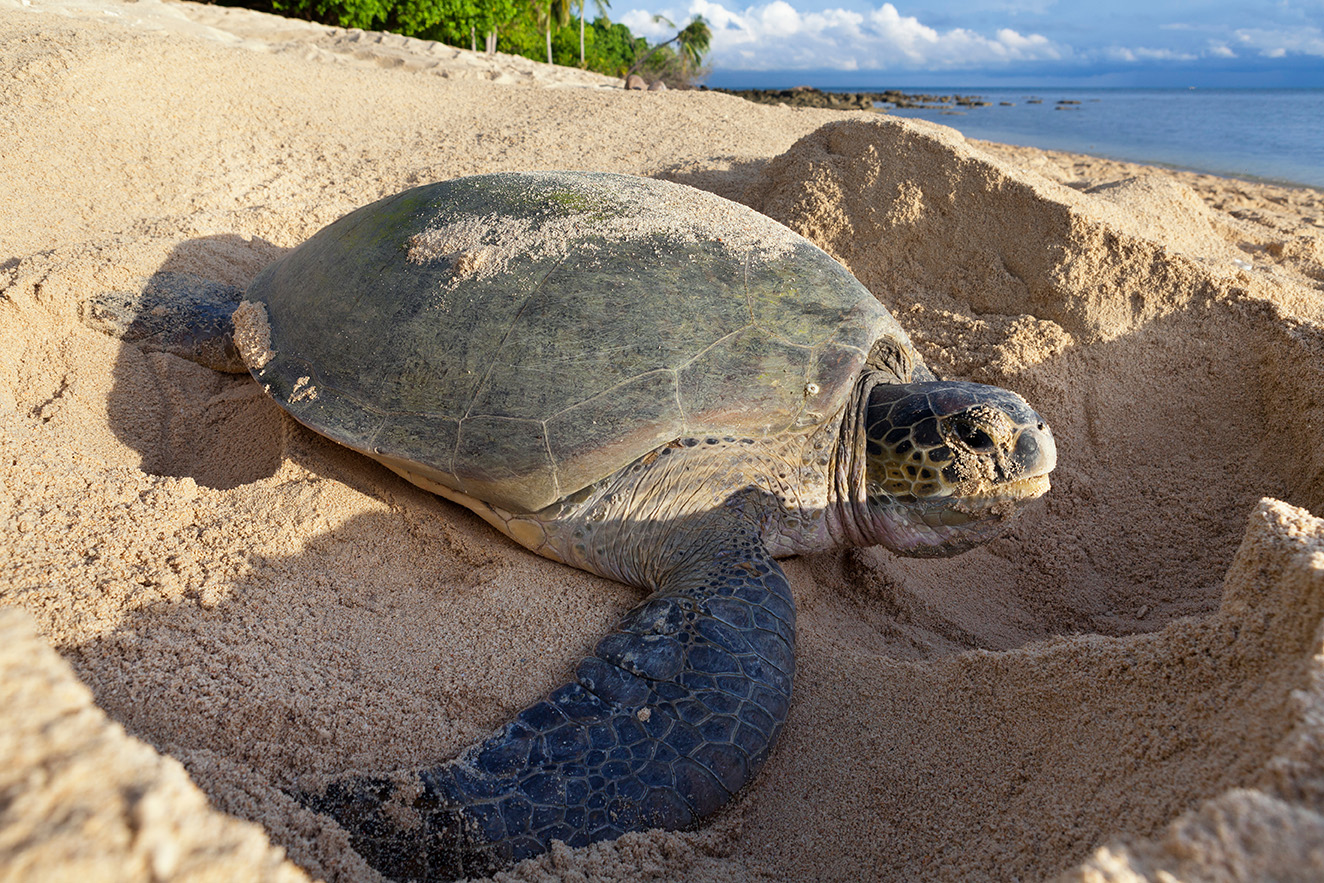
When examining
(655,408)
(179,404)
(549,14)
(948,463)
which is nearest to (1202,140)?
(948,463)

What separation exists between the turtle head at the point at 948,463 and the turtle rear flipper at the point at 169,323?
259 cm

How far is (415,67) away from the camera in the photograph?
8.07m

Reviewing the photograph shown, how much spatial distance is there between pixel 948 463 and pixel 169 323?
10.1ft

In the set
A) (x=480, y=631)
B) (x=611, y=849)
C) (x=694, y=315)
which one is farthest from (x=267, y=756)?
(x=694, y=315)

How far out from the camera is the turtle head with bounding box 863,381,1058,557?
2.12 metres

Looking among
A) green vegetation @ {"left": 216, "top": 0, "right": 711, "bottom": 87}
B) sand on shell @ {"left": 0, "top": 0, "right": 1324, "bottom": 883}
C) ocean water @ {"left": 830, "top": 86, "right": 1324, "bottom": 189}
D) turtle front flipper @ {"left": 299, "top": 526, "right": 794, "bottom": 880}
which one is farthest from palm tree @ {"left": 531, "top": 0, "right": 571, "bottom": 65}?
turtle front flipper @ {"left": 299, "top": 526, "right": 794, "bottom": 880}

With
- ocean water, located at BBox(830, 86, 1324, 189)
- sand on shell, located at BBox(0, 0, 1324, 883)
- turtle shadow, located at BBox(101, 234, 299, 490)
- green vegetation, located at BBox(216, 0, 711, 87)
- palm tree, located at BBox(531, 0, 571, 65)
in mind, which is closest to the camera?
sand on shell, located at BBox(0, 0, 1324, 883)

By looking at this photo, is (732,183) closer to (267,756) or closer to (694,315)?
(694,315)

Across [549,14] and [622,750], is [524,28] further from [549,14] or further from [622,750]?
[622,750]

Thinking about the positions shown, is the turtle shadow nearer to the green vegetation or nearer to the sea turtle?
the sea turtle

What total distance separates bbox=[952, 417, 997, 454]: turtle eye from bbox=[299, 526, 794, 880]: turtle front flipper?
75 centimetres

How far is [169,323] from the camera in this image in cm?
280

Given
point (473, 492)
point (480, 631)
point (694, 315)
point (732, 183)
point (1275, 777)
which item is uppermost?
point (732, 183)

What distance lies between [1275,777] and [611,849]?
112 centimetres
